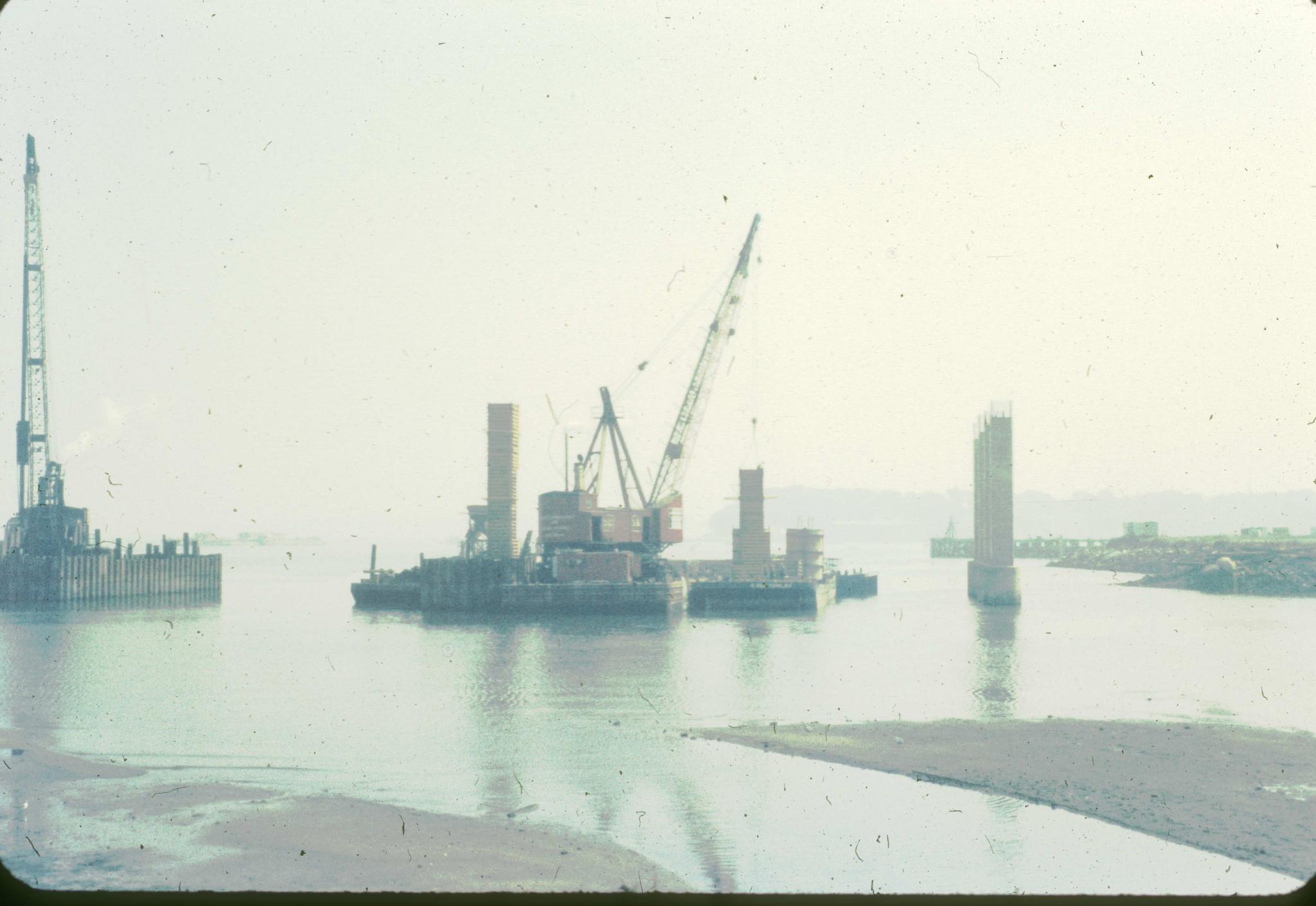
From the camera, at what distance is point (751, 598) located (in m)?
66.2

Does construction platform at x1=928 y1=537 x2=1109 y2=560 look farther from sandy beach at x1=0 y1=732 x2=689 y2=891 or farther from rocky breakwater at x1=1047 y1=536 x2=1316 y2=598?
sandy beach at x1=0 y1=732 x2=689 y2=891

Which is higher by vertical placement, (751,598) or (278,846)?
(278,846)

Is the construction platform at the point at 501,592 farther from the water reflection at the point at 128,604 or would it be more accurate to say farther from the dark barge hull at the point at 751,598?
the water reflection at the point at 128,604

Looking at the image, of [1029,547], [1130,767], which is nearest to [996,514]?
[1130,767]

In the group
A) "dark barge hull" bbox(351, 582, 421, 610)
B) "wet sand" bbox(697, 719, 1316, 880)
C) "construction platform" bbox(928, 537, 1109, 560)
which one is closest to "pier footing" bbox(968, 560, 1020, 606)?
"dark barge hull" bbox(351, 582, 421, 610)

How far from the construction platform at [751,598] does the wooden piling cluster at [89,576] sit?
36.9 meters

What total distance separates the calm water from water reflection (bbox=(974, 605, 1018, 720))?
176mm

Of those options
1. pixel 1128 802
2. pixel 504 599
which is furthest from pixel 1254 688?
pixel 504 599

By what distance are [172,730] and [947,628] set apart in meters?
39.0

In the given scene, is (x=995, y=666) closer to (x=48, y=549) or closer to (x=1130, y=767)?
(x=1130, y=767)

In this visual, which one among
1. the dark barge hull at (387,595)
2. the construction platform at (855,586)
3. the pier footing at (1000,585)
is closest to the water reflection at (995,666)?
the pier footing at (1000,585)

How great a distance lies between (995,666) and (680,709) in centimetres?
1457

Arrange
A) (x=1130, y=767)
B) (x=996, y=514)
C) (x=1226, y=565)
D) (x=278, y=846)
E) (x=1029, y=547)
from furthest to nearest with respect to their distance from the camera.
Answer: (x=1029, y=547) → (x=1226, y=565) → (x=996, y=514) → (x=1130, y=767) → (x=278, y=846)

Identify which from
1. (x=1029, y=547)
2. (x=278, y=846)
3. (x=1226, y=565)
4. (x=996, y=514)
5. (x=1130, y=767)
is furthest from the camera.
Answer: (x=1029, y=547)
